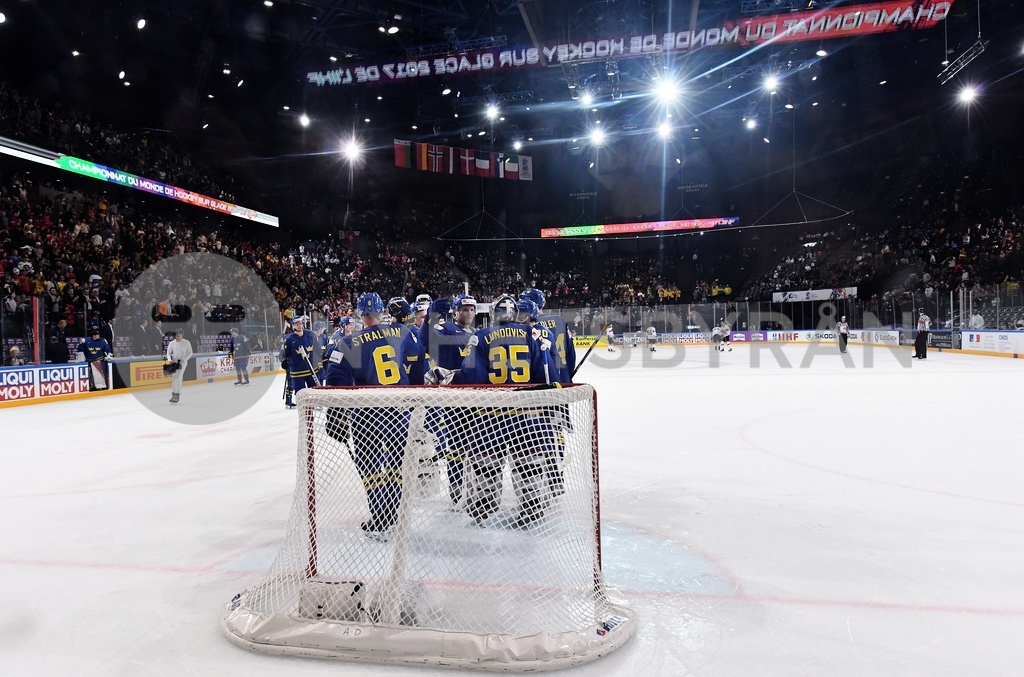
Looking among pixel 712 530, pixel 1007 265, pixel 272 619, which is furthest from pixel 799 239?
pixel 272 619

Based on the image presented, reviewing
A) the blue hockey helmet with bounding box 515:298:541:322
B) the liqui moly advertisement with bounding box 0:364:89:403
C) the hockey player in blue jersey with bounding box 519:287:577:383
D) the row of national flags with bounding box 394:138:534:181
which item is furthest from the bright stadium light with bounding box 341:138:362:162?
the blue hockey helmet with bounding box 515:298:541:322

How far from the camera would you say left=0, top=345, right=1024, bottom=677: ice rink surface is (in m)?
2.43

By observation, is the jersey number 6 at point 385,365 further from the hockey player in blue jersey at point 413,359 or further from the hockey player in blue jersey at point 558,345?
the hockey player in blue jersey at point 558,345

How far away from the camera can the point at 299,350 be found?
9227 mm

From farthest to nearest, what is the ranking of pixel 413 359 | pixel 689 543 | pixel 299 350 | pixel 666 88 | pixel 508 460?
pixel 666 88, pixel 299 350, pixel 413 359, pixel 689 543, pixel 508 460

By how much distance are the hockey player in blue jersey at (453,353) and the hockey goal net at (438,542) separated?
2 cm

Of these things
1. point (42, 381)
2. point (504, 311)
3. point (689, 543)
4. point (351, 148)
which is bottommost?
point (689, 543)

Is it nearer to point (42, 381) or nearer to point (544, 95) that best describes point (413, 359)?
point (42, 381)

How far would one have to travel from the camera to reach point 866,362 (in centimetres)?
1720

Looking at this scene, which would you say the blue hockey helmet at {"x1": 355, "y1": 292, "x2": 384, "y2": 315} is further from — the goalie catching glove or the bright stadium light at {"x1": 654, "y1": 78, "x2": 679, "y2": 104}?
the bright stadium light at {"x1": 654, "y1": 78, "x2": 679, "y2": 104}

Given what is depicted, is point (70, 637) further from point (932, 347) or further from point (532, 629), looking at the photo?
point (932, 347)

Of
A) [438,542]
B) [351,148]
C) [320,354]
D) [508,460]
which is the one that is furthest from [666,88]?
[438,542]

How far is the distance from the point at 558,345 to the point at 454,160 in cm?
2398

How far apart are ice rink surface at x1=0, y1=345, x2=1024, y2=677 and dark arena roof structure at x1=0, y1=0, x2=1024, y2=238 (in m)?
12.3
